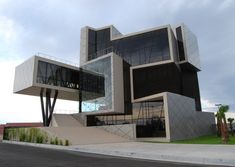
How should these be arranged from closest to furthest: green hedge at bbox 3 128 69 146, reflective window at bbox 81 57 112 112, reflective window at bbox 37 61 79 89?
green hedge at bbox 3 128 69 146
reflective window at bbox 37 61 79 89
reflective window at bbox 81 57 112 112

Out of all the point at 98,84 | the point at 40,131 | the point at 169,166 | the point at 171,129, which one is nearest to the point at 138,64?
the point at 98,84

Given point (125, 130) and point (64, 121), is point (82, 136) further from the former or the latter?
point (64, 121)

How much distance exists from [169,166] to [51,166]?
5.41m

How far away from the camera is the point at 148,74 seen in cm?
3966

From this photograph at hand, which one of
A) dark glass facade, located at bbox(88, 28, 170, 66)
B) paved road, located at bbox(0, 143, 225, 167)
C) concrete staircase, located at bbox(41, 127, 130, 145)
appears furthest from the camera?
dark glass facade, located at bbox(88, 28, 170, 66)

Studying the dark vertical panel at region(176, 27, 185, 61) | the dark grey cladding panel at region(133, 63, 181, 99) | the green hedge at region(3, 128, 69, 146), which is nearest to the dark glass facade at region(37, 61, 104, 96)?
the dark grey cladding panel at region(133, 63, 181, 99)

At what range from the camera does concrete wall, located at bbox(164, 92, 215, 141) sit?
30.3 meters

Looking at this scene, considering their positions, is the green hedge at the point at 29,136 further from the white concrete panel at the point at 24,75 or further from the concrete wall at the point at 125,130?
the concrete wall at the point at 125,130

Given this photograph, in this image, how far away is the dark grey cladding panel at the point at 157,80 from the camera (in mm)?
38003

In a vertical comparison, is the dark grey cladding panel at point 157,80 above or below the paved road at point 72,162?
above

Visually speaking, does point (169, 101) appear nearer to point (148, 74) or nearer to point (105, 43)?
point (148, 74)

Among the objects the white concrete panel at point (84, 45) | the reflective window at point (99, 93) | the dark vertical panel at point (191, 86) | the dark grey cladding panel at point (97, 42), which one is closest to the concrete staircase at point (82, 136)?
the reflective window at point (99, 93)

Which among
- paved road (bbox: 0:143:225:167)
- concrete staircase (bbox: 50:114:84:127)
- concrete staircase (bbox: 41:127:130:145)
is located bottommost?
paved road (bbox: 0:143:225:167)

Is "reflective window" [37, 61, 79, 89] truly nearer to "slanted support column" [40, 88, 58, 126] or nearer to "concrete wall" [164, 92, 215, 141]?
"slanted support column" [40, 88, 58, 126]
